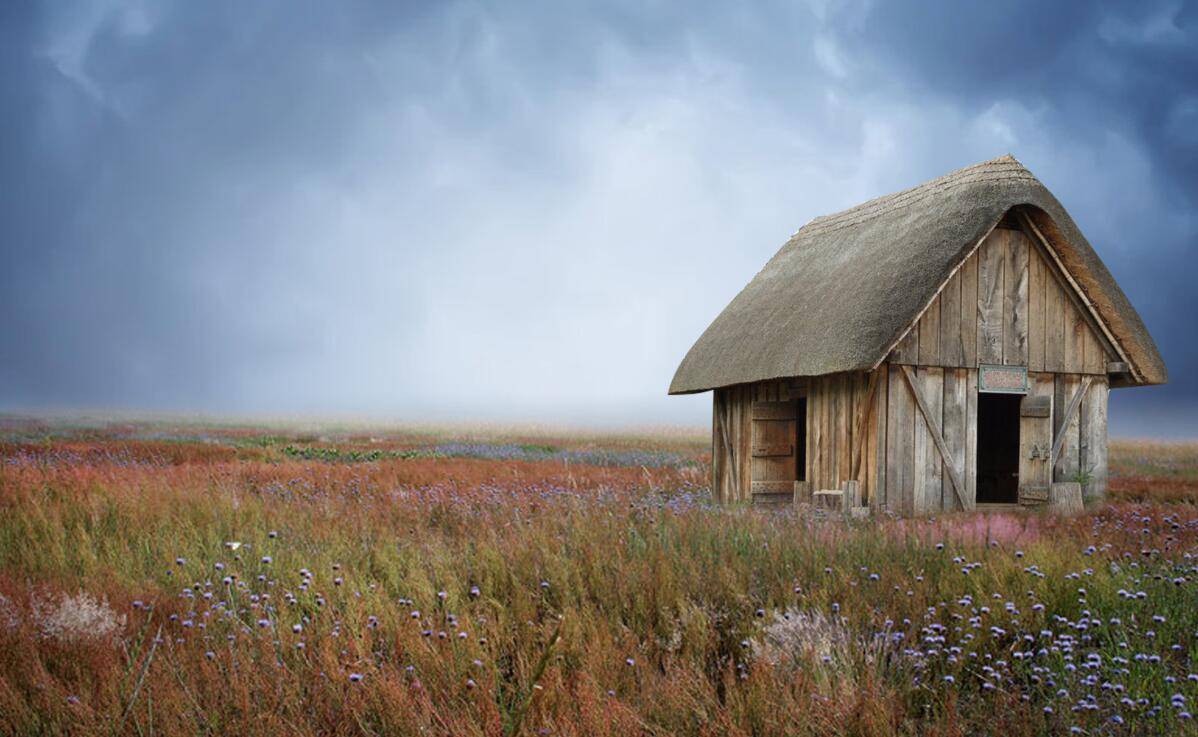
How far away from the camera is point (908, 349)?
39.9ft

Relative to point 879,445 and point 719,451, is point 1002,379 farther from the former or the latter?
point 719,451

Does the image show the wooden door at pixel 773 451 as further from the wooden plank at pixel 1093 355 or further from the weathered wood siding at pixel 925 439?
Answer: the wooden plank at pixel 1093 355

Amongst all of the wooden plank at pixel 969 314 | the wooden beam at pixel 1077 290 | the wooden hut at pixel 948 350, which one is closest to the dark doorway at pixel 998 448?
the wooden hut at pixel 948 350

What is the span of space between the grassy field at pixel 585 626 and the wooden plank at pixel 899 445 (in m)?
2.59

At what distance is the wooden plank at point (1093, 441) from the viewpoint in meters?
13.4

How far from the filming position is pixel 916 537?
7.86 meters

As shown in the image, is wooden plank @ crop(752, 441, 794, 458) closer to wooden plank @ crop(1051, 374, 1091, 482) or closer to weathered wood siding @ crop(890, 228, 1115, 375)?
weathered wood siding @ crop(890, 228, 1115, 375)

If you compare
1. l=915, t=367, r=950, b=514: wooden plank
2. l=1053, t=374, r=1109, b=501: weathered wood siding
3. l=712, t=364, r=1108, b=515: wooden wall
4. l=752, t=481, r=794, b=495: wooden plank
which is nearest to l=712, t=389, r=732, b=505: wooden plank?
l=752, t=481, r=794, b=495: wooden plank

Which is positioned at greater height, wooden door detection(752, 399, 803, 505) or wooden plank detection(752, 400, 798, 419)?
wooden plank detection(752, 400, 798, 419)

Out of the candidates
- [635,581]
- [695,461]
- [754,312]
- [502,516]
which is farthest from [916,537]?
[695,461]

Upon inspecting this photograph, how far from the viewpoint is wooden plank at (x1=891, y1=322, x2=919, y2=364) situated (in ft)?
39.5

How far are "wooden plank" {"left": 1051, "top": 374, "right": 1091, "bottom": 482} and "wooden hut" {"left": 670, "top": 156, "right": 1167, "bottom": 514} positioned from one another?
20mm

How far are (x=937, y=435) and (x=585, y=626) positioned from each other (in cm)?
835

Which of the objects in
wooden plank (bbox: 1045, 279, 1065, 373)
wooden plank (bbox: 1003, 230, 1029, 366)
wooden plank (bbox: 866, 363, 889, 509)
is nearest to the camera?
wooden plank (bbox: 866, 363, 889, 509)
